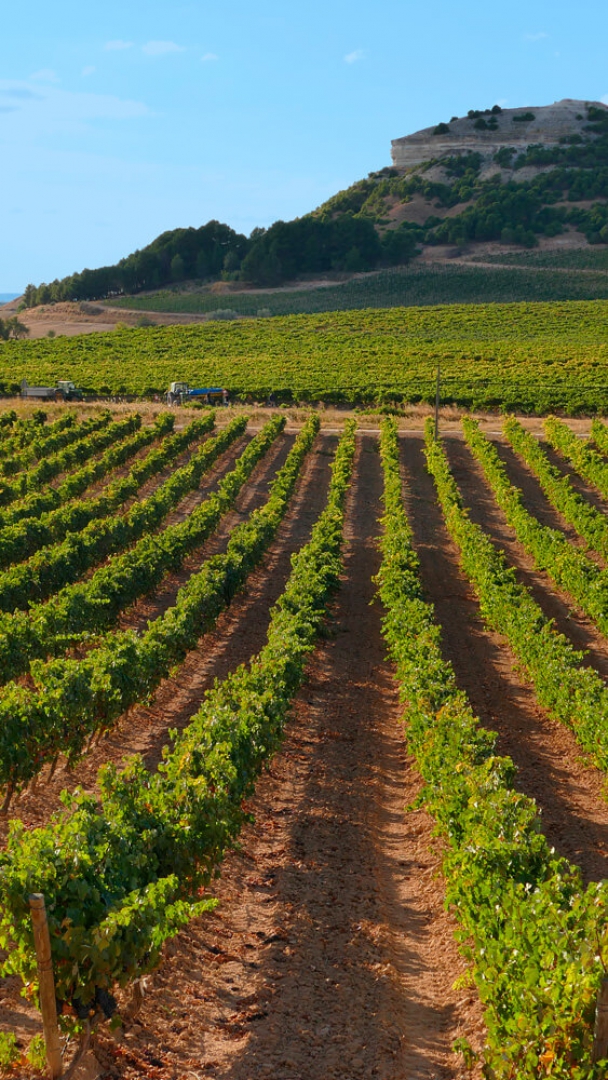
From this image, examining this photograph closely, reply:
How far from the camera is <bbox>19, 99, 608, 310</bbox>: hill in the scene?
129375 mm

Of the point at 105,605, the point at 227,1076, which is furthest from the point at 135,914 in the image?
the point at 105,605

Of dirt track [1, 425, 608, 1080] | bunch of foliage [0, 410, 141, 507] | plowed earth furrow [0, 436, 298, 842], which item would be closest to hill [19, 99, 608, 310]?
bunch of foliage [0, 410, 141, 507]

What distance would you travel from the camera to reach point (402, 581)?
21.9m

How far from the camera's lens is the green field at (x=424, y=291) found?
365ft

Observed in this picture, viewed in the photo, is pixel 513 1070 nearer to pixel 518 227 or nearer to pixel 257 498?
pixel 257 498

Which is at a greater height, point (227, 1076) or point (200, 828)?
point (200, 828)

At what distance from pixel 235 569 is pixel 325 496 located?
1516 centimetres

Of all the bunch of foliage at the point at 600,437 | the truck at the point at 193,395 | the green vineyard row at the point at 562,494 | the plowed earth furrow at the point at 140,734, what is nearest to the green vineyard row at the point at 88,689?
the plowed earth furrow at the point at 140,734

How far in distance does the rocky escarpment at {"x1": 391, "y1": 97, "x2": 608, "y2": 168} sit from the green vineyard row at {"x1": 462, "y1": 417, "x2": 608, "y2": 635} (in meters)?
161

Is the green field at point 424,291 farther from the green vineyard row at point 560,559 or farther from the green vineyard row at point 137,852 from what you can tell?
the green vineyard row at point 137,852

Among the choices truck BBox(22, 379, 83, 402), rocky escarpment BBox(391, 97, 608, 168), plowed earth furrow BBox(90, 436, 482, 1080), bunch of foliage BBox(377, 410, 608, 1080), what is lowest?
plowed earth furrow BBox(90, 436, 482, 1080)

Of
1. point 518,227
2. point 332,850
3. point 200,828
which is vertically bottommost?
point 332,850

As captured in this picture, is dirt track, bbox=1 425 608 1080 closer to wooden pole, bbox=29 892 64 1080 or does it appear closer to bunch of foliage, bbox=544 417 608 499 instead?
wooden pole, bbox=29 892 64 1080

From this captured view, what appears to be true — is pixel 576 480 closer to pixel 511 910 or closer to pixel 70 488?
pixel 70 488
